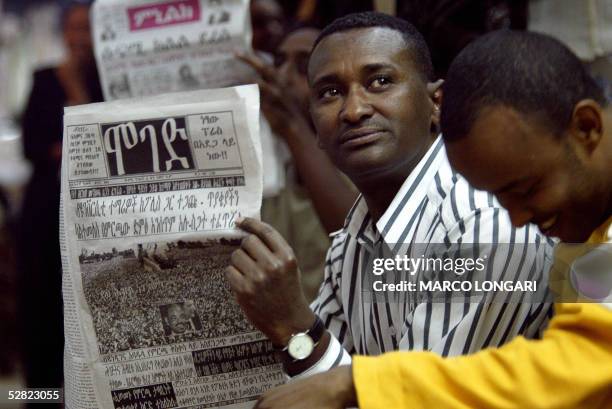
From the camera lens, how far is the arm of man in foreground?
123cm

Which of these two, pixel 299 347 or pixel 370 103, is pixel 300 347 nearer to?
pixel 299 347

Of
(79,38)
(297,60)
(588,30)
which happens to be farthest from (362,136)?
(79,38)

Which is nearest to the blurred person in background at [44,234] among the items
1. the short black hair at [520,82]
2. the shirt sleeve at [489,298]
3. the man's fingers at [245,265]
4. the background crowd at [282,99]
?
the background crowd at [282,99]

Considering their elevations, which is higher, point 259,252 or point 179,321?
point 259,252

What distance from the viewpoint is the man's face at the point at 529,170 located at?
1318 mm

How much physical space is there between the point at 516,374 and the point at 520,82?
0.41m

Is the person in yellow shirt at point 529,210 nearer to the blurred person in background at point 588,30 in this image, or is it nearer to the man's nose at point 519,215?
the man's nose at point 519,215

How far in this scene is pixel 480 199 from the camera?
5.46 feet

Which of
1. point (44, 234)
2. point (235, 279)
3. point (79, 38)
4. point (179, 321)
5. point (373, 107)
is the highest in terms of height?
point (373, 107)

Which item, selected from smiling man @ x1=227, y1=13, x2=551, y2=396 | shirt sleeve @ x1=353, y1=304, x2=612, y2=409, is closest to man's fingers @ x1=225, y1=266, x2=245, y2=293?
smiling man @ x1=227, y1=13, x2=551, y2=396

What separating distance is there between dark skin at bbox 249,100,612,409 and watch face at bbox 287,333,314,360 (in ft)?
0.50

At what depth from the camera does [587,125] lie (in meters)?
1.34

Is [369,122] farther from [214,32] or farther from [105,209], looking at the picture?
[214,32]

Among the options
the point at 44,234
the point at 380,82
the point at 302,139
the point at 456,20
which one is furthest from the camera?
the point at 44,234
